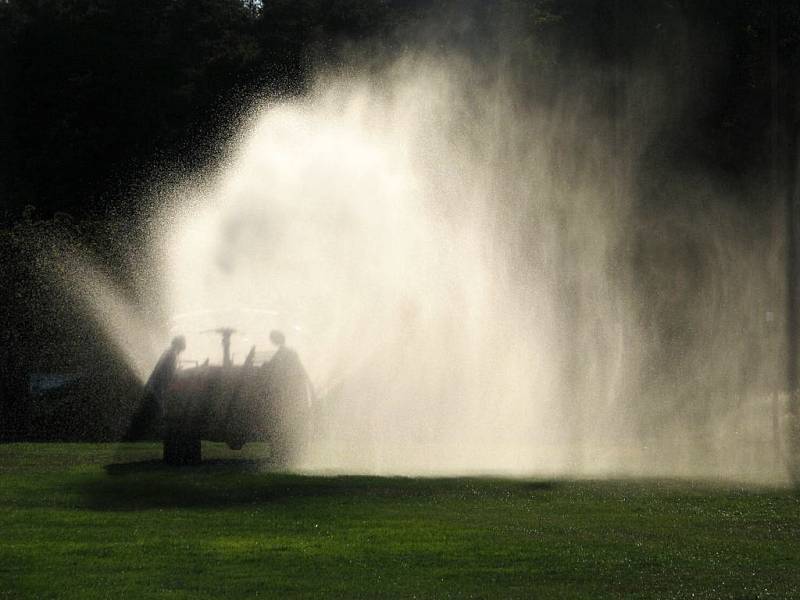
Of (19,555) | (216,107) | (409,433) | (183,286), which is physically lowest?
(19,555)

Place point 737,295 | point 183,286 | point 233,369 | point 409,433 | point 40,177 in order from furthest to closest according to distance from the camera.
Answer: point 40,177 → point 737,295 → point 183,286 → point 409,433 → point 233,369

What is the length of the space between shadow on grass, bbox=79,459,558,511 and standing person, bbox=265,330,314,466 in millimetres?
1964

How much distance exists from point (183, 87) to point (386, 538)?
155 feet

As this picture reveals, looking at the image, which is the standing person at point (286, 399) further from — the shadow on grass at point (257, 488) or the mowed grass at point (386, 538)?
the mowed grass at point (386, 538)

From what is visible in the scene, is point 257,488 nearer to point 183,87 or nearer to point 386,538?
point 386,538

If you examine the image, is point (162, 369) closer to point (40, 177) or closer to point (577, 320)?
point (577, 320)

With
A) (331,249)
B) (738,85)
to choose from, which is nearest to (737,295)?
(738,85)

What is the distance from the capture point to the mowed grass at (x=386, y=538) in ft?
35.3

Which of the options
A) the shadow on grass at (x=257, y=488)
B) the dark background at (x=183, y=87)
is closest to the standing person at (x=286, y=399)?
the shadow on grass at (x=257, y=488)

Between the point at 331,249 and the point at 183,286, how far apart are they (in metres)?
2.64

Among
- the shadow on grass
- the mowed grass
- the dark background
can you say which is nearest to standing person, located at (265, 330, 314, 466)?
the shadow on grass

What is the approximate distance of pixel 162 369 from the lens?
871 inches

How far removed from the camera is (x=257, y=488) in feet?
56.7

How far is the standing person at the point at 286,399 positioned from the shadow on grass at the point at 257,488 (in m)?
1.96
